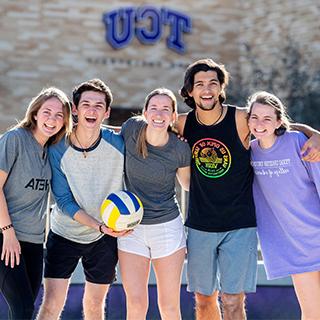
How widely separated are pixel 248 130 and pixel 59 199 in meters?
1.43

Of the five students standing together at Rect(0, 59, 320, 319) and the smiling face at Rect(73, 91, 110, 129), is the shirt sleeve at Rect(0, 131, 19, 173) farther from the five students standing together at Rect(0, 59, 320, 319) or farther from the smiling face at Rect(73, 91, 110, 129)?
the smiling face at Rect(73, 91, 110, 129)

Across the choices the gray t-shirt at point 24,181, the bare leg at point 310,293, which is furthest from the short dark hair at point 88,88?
the bare leg at point 310,293

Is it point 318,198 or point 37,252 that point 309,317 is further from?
point 37,252

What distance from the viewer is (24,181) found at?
4.06 m

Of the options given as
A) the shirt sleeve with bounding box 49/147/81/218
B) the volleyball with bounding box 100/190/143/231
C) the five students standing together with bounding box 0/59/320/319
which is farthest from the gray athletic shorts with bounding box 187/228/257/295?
the shirt sleeve with bounding box 49/147/81/218

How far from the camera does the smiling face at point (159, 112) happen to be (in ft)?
14.2

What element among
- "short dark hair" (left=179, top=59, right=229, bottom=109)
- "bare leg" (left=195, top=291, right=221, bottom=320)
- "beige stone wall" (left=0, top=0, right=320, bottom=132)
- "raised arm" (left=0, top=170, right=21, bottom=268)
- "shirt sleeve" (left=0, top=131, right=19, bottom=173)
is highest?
"beige stone wall" (left=0, top=0, right=320, bottom=132)

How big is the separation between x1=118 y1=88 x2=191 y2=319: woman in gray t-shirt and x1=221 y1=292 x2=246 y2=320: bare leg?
34cm

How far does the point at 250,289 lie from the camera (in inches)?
177

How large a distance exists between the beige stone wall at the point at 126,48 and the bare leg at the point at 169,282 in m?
9.32

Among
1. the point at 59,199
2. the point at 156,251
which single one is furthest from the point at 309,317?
the point at 59,199

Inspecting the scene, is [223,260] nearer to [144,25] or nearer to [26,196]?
[26,196]

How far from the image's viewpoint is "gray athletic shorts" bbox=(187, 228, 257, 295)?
14.6 ft

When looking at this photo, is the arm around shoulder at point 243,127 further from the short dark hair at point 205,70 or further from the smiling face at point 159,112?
the smiling face at point 159,112
